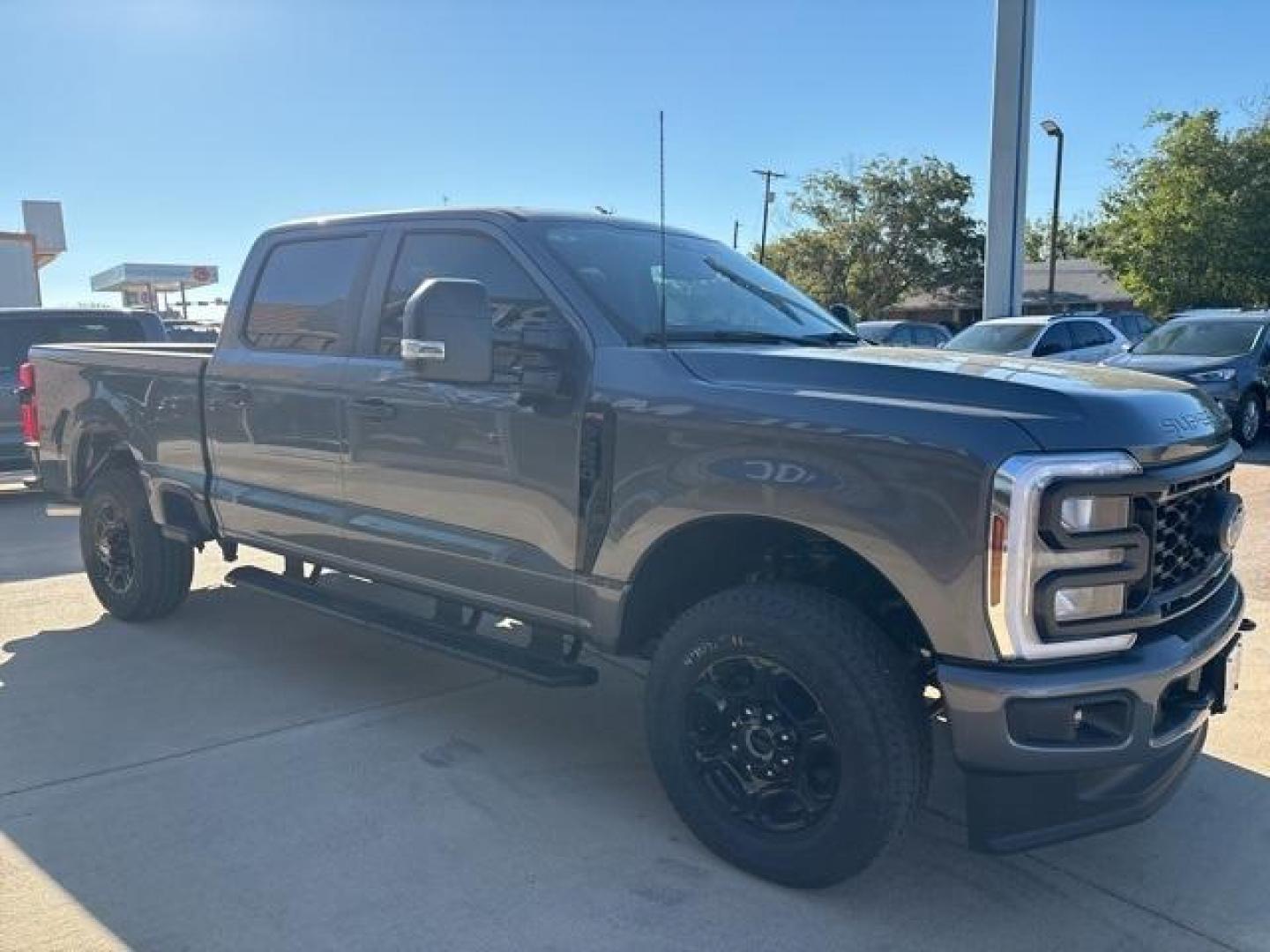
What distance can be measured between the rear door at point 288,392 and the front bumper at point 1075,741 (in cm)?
277

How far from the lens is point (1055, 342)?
1493 cm

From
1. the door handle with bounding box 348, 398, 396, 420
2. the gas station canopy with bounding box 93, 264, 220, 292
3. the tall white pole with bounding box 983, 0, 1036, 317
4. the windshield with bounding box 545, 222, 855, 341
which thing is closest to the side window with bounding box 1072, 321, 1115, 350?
the tall white pole with bounding box 983, 0, 1036, 317

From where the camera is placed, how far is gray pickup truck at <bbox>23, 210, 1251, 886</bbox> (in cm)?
273

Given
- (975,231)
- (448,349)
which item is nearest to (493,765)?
(448,349)

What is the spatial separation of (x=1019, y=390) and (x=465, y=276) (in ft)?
7.03

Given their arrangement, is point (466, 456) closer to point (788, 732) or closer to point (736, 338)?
point (736, 338)

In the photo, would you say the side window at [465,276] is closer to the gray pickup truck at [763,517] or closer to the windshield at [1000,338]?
the gray pickup truck at [763,517]

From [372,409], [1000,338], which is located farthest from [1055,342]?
[372,409]

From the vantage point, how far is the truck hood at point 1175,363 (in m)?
13.0

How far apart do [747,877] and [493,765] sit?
1215 millimetres

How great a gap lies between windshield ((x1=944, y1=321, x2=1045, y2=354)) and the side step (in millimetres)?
11390

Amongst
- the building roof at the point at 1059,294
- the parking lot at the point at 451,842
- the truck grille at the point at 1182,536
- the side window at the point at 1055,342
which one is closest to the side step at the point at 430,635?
the parking lot at the point at 451,842

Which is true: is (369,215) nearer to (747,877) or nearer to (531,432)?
(531,432)

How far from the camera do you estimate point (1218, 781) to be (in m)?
3.94
